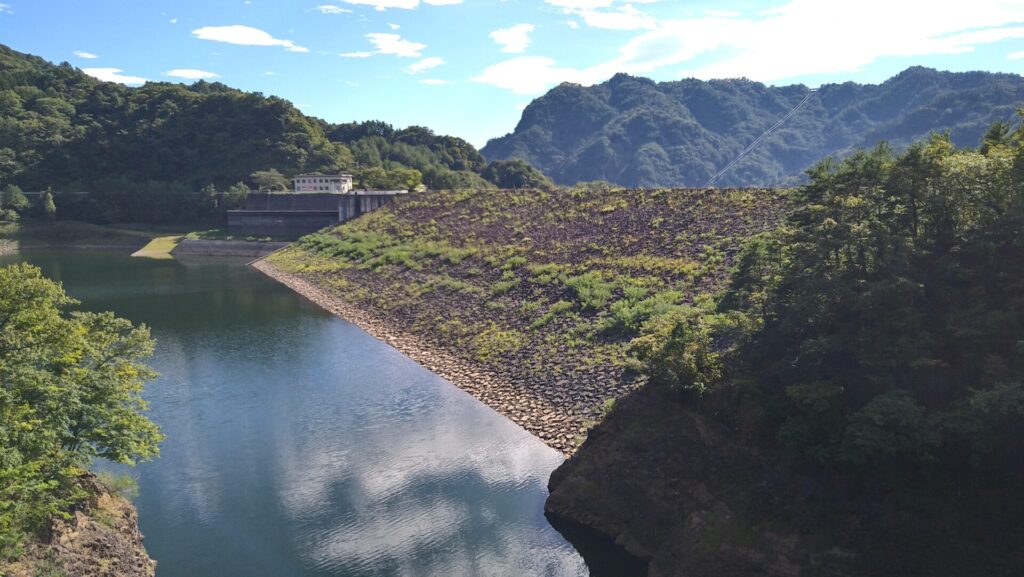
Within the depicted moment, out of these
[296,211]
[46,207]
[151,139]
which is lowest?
[296,211]

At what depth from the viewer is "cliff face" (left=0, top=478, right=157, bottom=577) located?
50.4 feet

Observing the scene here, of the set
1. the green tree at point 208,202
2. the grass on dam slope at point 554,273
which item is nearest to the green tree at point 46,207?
the green tree at point 208,202

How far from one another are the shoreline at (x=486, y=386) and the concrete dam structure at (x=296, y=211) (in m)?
38.3

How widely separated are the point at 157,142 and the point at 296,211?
47.7 metres

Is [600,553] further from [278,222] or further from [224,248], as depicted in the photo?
[278,222]

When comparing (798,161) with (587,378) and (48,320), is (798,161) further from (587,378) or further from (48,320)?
(48,320)

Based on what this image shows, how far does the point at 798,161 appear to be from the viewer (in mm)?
199000

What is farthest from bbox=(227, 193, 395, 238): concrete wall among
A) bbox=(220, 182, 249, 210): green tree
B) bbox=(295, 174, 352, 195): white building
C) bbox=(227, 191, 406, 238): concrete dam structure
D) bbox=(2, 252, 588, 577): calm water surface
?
bbox=(2, 252, 588, 577): calm water surface

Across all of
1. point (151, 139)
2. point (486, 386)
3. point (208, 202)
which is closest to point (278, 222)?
point (208, 202)

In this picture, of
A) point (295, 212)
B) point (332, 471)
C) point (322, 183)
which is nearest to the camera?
point (332, 471)

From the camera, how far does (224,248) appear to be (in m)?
93.8

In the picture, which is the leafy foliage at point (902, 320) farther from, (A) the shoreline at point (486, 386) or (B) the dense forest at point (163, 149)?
(B) the dense forest at point (163, 149)

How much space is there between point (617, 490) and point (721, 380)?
4.81 metres

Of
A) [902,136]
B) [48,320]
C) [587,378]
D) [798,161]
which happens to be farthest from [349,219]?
[798,161]
